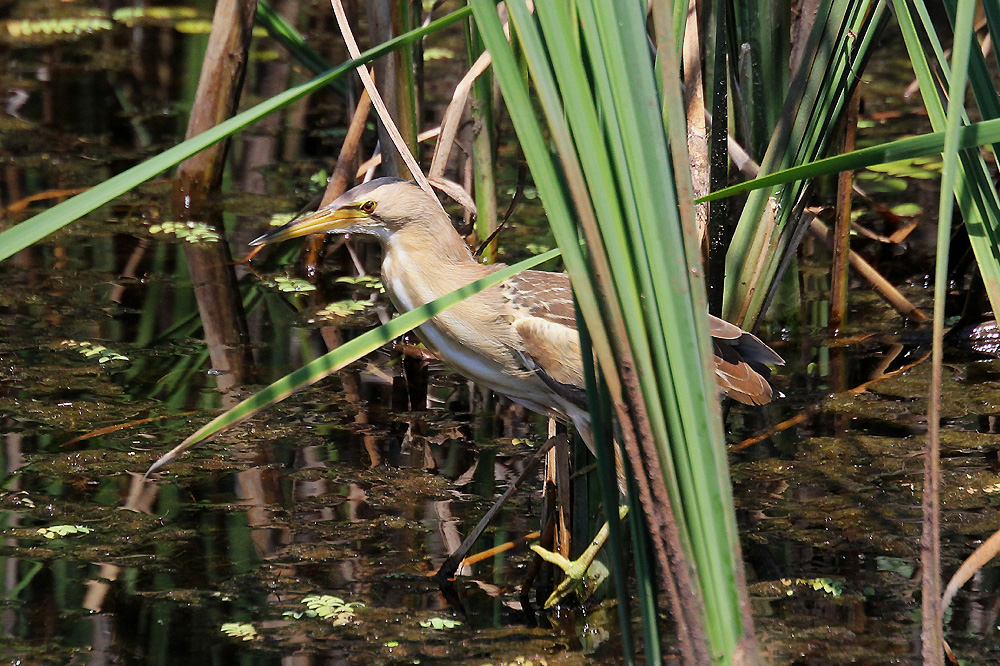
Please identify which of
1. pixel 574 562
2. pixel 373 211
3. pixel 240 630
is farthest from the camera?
pixel 373 211

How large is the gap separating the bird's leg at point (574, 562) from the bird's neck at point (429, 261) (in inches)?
22.9

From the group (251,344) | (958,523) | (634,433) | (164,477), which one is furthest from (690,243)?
(251,344)

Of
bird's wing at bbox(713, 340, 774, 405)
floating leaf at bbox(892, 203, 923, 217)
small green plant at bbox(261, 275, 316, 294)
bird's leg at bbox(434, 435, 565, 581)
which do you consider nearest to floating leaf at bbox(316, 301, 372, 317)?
small green plant at bbox(261, 275, 316, 294)

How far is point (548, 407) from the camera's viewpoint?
2.35m

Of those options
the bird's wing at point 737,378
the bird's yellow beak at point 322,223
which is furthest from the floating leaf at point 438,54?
the bird's wing at point 737,378

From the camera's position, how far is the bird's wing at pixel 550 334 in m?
2.21

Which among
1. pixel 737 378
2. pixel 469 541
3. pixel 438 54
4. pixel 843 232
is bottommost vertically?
pixel 469 541

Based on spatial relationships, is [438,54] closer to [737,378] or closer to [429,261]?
[429,261]

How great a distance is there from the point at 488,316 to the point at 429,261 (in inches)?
7.0

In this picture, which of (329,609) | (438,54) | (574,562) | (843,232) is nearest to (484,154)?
(843,232)

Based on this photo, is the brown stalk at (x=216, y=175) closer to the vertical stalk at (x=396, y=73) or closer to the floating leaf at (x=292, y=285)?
the floating leaf at (x=292, y=285)

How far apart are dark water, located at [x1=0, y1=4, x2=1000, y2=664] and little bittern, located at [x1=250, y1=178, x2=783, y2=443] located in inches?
13.1

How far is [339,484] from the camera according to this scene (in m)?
2.56

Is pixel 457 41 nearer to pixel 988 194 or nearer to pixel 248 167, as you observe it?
pixel 248 167
